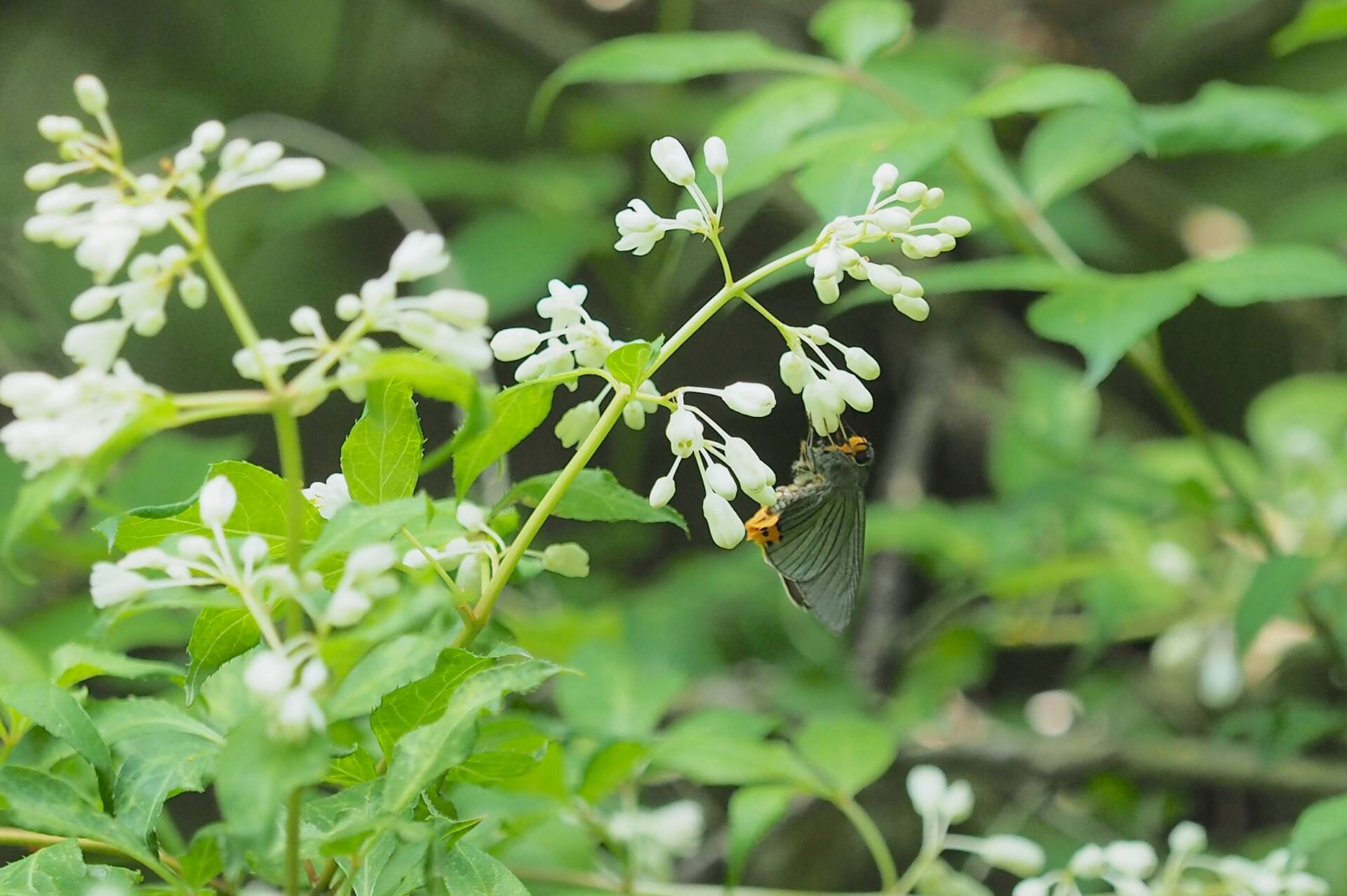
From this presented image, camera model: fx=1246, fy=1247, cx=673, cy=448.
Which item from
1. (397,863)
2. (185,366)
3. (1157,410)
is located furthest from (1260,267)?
(185,366)

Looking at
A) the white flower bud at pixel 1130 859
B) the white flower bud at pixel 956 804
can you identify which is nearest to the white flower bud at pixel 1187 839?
the white flower bud at pixel 1130 859

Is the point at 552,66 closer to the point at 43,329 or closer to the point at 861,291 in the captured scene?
the point at 43,329

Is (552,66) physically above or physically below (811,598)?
above

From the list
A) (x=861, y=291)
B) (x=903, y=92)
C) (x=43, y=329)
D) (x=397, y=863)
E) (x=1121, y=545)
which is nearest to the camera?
(x=397, y=863)

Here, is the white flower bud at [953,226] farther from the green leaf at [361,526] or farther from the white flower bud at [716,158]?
the green leaf at [361,526]

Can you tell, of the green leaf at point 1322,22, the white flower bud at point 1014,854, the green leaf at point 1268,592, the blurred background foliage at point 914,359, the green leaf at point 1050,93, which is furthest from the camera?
the blurred background foliage at point 914,359

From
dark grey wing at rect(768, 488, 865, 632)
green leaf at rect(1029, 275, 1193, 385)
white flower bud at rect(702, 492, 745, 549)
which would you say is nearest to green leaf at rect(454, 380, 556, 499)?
white flower bud at rect(702, 492, 745, 549)
